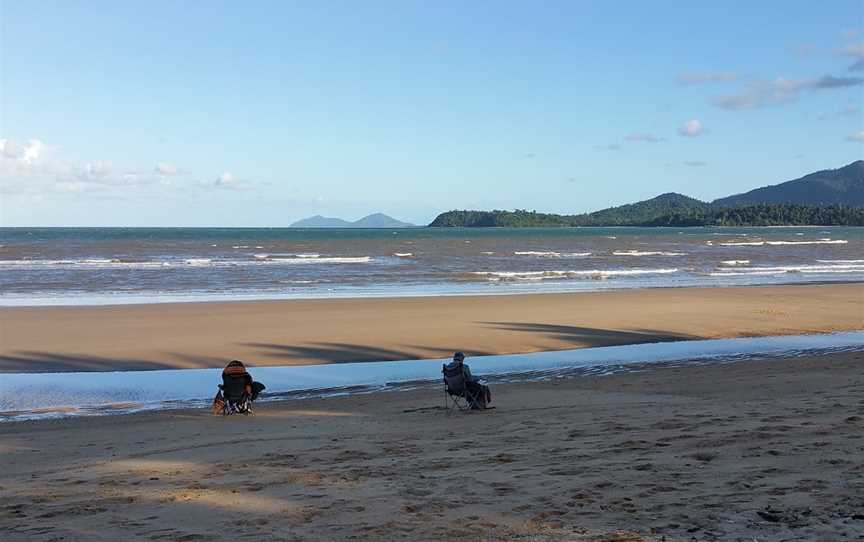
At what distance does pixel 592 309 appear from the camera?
872 inches

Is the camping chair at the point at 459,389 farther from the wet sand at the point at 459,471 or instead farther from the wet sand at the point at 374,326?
the wet sand at the point at 374,326

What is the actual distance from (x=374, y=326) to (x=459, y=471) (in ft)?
39.8

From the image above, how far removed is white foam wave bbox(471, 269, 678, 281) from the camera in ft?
121

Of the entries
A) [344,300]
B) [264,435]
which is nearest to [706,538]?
[264,435]

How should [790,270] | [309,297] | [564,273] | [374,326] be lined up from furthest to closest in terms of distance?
[790,270]
[564,273]
[309,297]
[374,326]

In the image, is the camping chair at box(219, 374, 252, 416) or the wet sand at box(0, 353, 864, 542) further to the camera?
the camping chair at box(219, 374, 252, 416)

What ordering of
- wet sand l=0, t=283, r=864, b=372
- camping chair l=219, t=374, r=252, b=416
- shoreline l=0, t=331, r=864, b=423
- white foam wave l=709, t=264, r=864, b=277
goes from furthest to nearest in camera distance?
1. white foam wave l=709, t=264, r=864, b=277
2. wet sand l=0, t=283, r=864, b=372
3. shoreline l=0, t=331, r=864, b=423
4. camping chair l=219, t=374, r=252, b=416

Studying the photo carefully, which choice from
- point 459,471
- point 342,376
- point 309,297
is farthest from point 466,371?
point 309,297

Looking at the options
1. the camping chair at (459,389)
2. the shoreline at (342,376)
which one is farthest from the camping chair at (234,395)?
the camping chair at (459,389)

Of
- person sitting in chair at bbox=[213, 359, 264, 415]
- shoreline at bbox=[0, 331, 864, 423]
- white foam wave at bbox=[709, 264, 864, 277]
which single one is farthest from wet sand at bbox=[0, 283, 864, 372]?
white foam wave at bbox=[709, 264, 864, 277]

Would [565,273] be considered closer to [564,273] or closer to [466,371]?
[564,273]

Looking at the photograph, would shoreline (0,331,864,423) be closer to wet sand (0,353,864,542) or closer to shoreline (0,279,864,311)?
wet sand (0,353,864,542)

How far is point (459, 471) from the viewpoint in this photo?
6.58 m

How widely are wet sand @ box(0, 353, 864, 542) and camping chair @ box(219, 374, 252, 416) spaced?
0.68 feet
